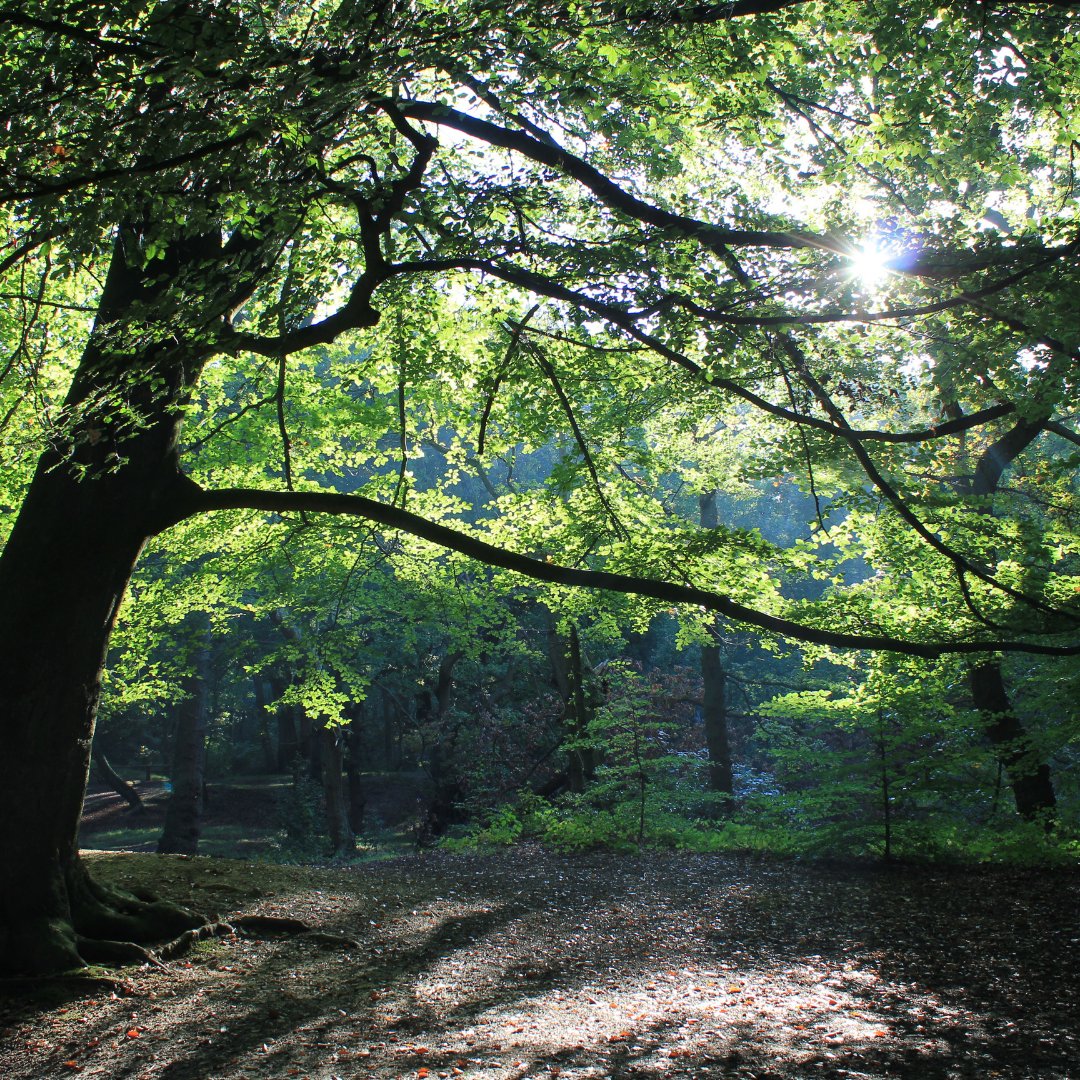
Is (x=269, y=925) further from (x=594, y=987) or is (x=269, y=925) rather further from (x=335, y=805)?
(x=335, y=805)

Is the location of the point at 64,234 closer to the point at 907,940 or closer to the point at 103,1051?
the point at 103,1051

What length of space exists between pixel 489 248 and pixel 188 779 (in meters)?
13.5

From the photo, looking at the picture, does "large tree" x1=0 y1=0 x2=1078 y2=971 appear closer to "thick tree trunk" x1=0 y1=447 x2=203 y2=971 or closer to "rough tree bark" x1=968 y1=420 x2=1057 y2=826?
"thick tree trunk" x1=0 y1=447 x2=203 y2=971

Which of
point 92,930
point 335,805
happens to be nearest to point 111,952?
point 92,930

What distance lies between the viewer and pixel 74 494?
551cm

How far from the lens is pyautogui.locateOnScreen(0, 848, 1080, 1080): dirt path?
3.84 metres

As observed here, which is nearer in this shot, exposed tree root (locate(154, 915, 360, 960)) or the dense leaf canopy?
the dense leaf canopy

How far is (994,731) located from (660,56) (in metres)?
9.69

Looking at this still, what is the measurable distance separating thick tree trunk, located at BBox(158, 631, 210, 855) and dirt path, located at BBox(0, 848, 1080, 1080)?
7768 mm

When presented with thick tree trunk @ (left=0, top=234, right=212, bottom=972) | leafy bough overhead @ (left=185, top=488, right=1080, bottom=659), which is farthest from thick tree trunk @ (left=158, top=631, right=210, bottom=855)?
leafy bough overhead @ (left=185, top=488, right=1080, bottom=659)

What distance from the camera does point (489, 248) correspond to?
5484 mm

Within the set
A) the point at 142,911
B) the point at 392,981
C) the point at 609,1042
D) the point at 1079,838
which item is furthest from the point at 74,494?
the point at 1079,838

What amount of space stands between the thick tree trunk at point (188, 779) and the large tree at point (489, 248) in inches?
374

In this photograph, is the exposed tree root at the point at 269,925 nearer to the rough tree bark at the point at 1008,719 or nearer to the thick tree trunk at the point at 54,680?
the thick tree trunk at the point at 54,680
